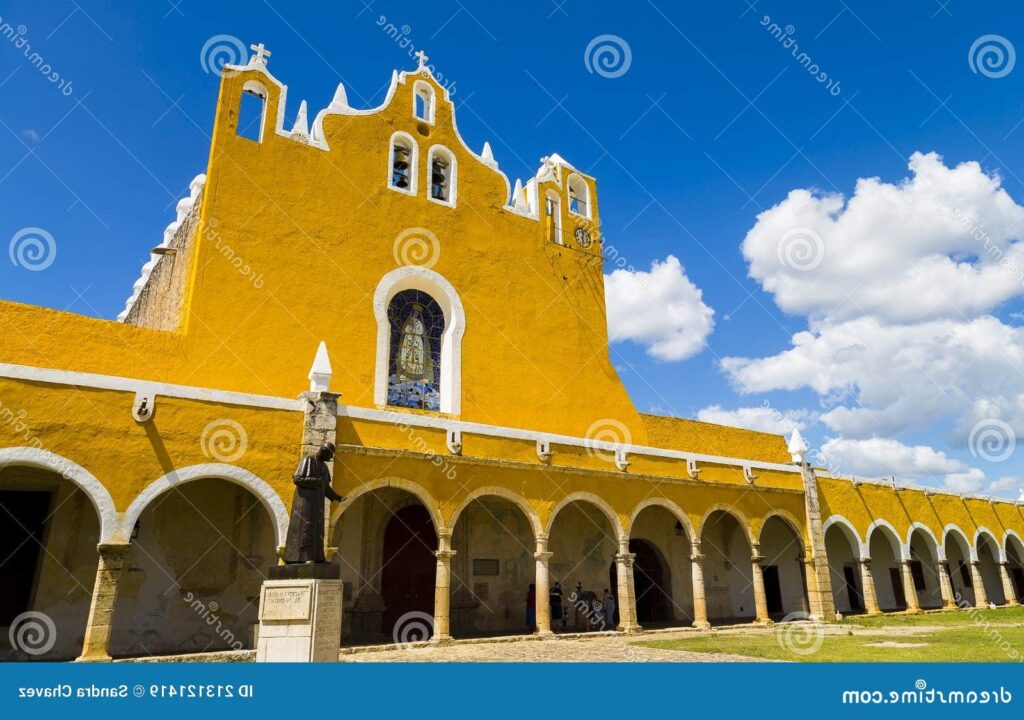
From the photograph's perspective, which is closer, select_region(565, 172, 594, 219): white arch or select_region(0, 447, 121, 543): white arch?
select_region(0, 447, 121, 543): white arch

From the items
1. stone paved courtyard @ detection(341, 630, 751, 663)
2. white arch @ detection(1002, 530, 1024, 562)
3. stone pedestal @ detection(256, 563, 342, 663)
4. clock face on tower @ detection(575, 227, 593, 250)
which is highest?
clock face on tower @ detection(575, 227, 593, 250)

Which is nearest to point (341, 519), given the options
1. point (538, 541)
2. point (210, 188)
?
point (538, 541)

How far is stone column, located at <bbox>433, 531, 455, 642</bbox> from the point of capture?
36.0 feet

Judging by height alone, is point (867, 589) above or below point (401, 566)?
below

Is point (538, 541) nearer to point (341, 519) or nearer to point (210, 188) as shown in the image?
point (341, 519)

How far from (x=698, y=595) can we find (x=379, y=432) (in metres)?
7.41

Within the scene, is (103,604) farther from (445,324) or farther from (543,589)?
(445,324)

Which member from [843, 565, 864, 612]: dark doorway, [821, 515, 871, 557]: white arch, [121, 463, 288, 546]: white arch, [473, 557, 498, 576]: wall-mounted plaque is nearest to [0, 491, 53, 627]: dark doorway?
[121, 463, 288, 546]: white arch

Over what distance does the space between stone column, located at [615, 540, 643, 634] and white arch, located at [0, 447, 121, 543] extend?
27.3ft

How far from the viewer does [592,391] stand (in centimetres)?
1556

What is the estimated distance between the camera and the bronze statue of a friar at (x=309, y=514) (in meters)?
7.06

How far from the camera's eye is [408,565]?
42.2 ft

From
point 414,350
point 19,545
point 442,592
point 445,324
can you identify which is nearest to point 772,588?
point 442,592

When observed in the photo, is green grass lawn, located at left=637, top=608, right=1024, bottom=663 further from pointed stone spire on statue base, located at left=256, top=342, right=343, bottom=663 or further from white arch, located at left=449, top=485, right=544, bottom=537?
pointed stone spire on statue base, located at left=256, top=342, right=343, bottom=663
